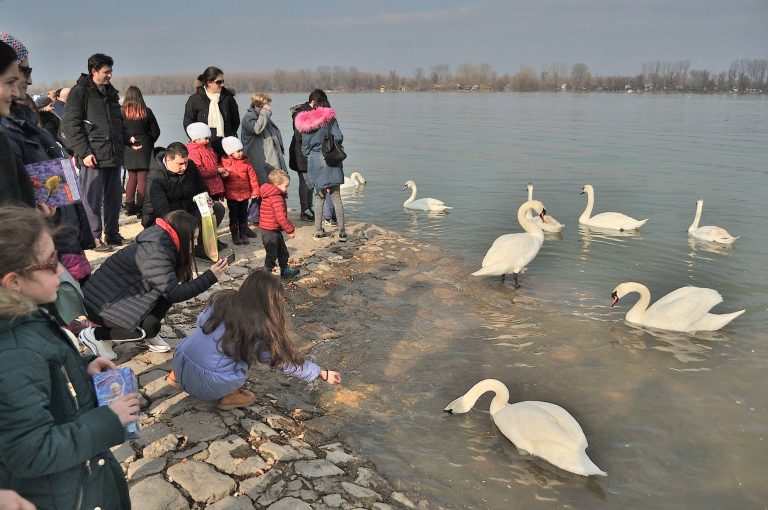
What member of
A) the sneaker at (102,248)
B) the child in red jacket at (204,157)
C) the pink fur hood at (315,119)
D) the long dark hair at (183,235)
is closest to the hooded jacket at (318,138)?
the pink fur hood at (315,119)

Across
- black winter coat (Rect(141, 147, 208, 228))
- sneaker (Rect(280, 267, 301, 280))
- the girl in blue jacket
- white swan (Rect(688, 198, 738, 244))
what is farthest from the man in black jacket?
white swan (Rect(688, 198, 738, 244))

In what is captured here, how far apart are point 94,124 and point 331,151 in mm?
3200

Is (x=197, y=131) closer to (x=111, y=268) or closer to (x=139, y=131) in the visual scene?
(x=139, y=131)

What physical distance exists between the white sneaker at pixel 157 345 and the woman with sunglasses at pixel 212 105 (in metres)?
Answer: 3.95

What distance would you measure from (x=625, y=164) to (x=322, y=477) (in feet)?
59.8

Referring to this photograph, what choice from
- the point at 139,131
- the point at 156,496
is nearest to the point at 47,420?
the point at 156,496

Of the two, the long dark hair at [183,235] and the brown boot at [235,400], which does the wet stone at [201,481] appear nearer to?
the brown boot at [235,400]

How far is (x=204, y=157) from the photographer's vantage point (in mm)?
7219

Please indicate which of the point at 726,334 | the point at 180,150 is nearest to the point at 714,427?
the point at 726,334

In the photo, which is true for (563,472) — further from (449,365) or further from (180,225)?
(180,225)

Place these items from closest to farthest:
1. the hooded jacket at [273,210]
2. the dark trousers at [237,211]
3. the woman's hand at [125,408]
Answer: the woman's hand at [125,408] < the hooded jacket at [273,210] < the dark trousers at [237,211]

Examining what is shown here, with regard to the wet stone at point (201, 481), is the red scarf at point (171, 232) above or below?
above

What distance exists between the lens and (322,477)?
3.54m

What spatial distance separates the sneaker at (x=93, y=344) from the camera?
4.37 metres
